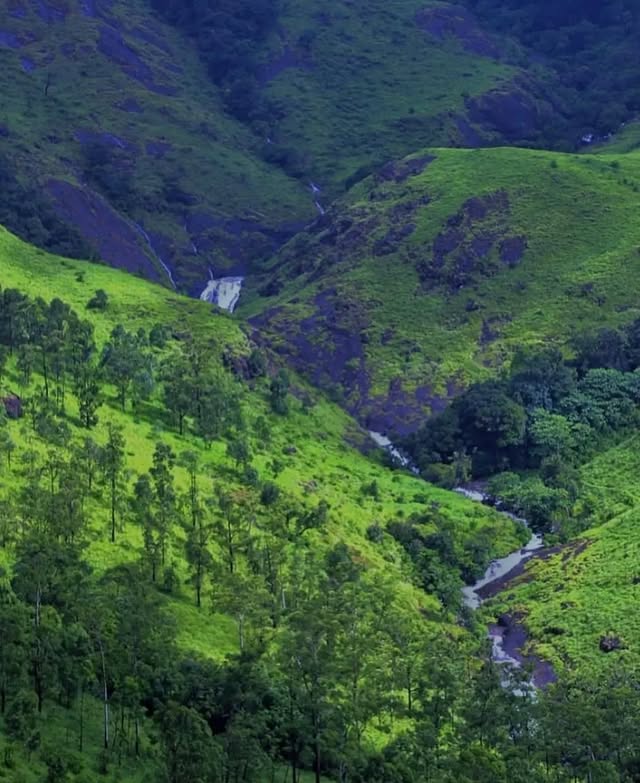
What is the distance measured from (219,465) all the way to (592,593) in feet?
111

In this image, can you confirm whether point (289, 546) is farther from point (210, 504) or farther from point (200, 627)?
point (200, 627)

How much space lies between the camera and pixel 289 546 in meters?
112

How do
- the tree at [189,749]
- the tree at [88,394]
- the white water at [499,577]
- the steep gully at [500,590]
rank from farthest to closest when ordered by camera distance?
the tree at [88,394] → the white water at [499,577] → the steep gully at [500,590] → the tree at [189,749]

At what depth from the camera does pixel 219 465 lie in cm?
12306

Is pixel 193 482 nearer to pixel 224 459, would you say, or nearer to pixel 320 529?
pixel 320 529

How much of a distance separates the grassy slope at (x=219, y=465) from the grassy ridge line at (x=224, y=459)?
14cm

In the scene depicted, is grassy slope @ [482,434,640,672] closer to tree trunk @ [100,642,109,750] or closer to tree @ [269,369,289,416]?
tree @ [269,369,289,416]

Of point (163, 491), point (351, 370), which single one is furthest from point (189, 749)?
point (351, 370)

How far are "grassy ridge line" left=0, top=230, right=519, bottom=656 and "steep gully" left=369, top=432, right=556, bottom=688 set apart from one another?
206cm

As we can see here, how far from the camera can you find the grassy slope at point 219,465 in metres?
97.2

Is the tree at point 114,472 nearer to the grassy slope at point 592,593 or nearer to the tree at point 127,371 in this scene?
the tree at point 127,371

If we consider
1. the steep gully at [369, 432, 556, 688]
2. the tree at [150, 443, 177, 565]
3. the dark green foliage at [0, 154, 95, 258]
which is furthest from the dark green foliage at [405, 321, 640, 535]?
the dark green foliage at [0, 154, 95, 258]

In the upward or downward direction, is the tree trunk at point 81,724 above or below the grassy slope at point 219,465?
below

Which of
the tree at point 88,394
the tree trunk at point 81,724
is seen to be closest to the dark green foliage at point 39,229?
the tree at point 88,394
